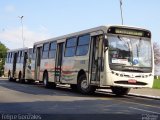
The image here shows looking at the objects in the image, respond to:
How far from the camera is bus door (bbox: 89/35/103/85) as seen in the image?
75.0ft

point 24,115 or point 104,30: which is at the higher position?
point 104,30

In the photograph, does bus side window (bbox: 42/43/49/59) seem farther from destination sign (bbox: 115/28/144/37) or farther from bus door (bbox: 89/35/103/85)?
destination sign (bbox: 115/28/144/37)

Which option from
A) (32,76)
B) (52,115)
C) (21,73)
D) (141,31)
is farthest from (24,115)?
(21,73)

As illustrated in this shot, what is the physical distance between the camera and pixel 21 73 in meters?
43.2

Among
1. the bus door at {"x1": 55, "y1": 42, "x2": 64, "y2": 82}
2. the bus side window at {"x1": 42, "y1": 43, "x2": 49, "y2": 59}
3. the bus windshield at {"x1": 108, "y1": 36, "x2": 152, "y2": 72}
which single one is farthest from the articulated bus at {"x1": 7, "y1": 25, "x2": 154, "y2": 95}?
the bus side window at {"x1": 42, "y1": 43, "x2": 49, "y2": 59}

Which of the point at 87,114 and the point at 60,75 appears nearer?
the point at 87,114

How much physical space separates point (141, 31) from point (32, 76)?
1583 cm

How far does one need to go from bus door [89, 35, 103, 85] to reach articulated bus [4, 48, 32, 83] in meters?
15.5

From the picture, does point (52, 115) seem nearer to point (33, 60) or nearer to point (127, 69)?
point (127, 69)

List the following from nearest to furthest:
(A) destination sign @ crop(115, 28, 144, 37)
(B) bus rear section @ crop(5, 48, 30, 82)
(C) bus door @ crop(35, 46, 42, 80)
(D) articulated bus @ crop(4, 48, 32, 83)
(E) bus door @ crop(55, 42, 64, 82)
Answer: (A) destination sign @ crop(115, 28, 144, 37) < (E) bus door @ crop(55, 42, 64, 82) < (C) bus door @ crop(35, 46, 42, 80) < (D) articulated bus @ crop(4, 48, 32, 83) < (B) bus rear section @ crop(5, 48, 30, 82)

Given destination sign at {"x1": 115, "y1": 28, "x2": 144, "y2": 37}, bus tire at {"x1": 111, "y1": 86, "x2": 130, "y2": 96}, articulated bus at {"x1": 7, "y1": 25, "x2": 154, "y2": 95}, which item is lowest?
bus tire at {"x1": 111, "y1": 86, "x2": 130, "y2": 96}

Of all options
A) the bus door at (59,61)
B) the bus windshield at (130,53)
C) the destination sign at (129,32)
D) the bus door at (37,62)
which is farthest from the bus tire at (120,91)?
the bus door at (37,62)

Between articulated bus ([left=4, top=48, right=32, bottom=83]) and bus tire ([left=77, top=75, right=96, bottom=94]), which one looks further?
articulated bus ([left=4, top=48, right=32, bottom=83])

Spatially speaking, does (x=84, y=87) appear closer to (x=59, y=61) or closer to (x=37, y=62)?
(x=59, y=61)
